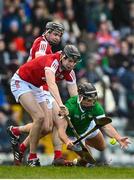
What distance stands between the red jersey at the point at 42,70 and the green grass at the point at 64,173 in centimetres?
156

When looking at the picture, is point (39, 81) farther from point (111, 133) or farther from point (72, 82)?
point (111, 133)

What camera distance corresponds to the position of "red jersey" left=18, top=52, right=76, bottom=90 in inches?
594

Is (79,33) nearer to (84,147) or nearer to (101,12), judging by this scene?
(101,12)

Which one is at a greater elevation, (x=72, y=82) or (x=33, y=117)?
(x=72, y=82)

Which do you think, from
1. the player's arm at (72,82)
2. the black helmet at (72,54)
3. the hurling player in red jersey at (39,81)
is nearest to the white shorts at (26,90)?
the hurling player in red jersey at (39,81)

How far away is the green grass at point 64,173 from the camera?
13.3m

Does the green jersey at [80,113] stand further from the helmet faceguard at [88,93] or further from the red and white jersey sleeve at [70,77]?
the red and white jersey sleeve at [70,77]

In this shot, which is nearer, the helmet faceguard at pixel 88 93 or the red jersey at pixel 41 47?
the helmet faceguard at pixel 88 93

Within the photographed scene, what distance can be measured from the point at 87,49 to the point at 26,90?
7.62 m

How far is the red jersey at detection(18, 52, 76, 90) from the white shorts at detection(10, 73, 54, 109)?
8cm

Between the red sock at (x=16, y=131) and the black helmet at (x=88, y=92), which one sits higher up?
the black helmet at (x=88, y=92)

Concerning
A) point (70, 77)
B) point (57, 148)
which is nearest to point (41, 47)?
point (70, 77)

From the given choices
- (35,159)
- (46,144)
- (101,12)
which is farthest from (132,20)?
(35,159)

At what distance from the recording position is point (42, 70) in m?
15.4
